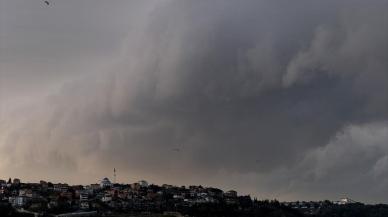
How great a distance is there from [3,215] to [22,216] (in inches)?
239

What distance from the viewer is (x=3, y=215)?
195625mm

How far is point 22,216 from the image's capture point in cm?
19962
